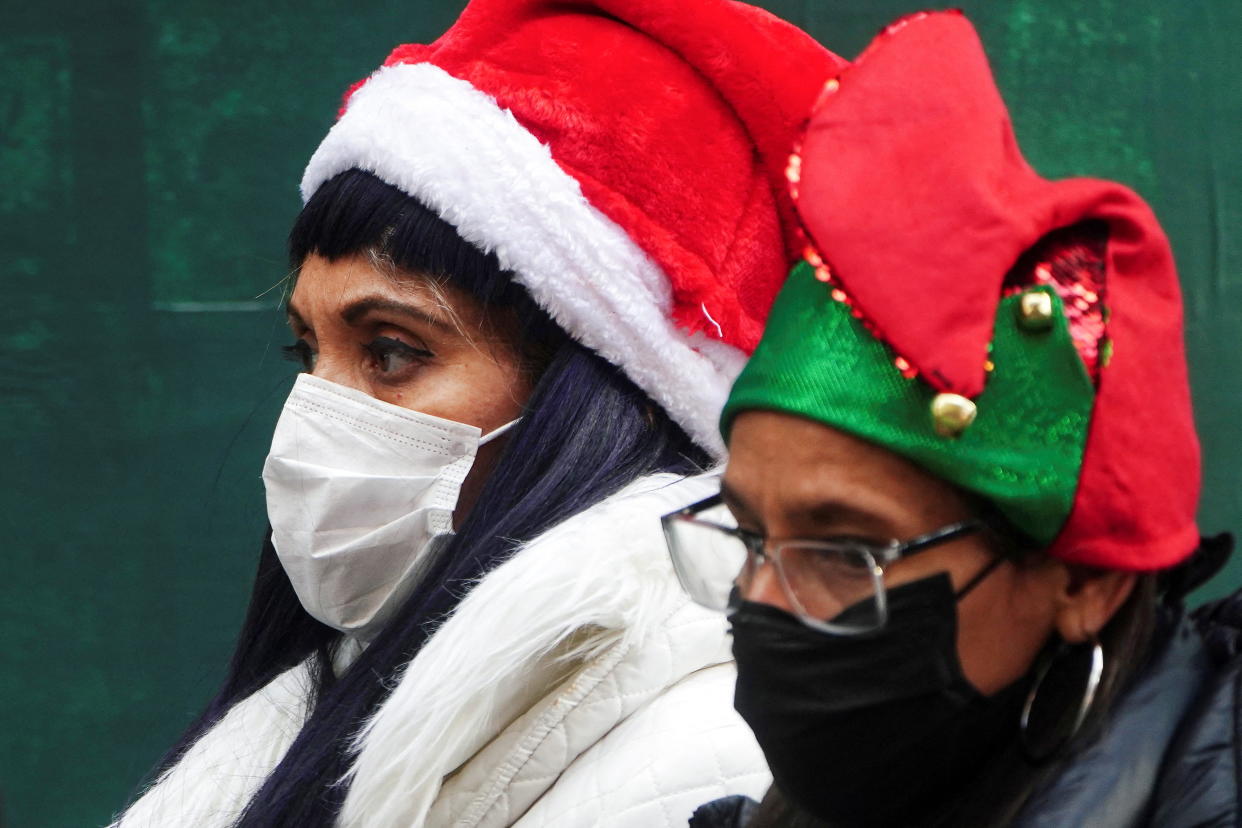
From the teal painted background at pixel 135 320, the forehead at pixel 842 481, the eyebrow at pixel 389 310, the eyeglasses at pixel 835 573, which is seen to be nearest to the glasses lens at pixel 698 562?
the eyeglasses at pixel 835 573

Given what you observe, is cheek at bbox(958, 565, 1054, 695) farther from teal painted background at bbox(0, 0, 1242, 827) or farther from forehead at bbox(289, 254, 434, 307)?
teal painted background at bbox(0, 0, 1242, 827)

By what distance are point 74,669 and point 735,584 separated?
2874 millimetres

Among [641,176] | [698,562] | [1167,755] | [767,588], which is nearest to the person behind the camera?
[1167,755]

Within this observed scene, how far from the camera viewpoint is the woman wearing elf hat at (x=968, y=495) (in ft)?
4.19

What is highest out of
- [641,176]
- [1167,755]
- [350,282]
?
[1167,755]

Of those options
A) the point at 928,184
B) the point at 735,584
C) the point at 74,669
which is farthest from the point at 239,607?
the point at 928,184

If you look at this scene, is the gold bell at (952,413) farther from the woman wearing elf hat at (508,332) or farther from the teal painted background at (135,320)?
the teal painted background at (135,320)

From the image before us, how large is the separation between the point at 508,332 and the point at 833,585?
982 millimetres

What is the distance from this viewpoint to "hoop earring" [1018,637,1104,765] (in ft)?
4.25

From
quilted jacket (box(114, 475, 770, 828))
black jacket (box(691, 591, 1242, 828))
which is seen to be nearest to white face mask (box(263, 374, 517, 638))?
quilted jacket (box(114, 475, 770, 828))

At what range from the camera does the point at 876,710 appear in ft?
4.42

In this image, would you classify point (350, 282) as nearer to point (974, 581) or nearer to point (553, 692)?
point (553, 692)

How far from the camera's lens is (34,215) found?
376cm

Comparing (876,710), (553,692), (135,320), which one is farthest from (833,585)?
(135,320)
